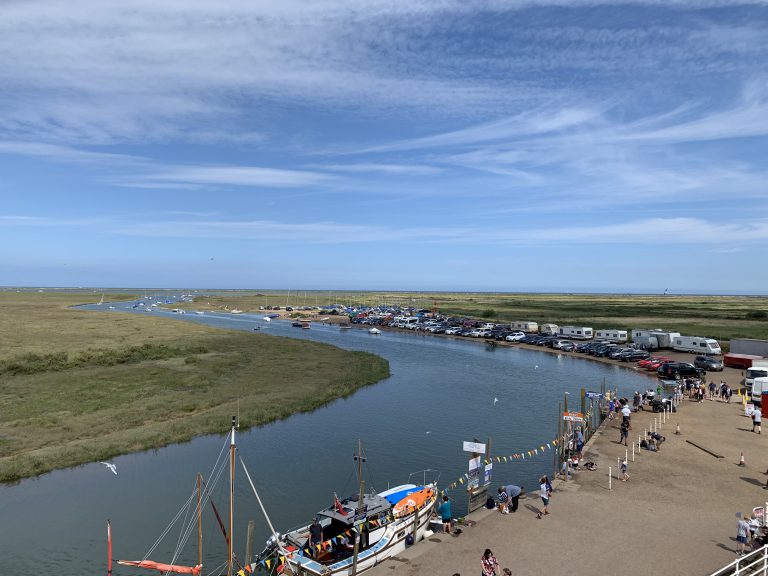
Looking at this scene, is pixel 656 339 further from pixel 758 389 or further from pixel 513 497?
pixel 513 497

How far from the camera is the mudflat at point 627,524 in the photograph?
20.1 metres

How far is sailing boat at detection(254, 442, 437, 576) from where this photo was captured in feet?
68.0

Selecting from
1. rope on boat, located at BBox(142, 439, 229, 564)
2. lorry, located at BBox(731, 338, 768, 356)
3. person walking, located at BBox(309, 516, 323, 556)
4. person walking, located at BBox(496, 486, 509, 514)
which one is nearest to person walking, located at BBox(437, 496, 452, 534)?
person walking, located at BBox(496, 486, 509, 514)

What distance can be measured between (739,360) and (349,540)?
2603 inches

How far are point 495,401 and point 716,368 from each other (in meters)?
33.2

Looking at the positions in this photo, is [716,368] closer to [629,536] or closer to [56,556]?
[629,536]

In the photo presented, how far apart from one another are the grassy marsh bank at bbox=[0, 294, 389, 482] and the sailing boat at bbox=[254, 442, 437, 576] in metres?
19.4

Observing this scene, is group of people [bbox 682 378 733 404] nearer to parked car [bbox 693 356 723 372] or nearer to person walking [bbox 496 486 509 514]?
parked car [bbox 693 356 723 372]

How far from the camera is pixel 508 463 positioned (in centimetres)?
3478

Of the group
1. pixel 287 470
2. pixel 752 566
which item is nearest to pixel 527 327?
pixel 287 470

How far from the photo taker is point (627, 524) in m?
23.3

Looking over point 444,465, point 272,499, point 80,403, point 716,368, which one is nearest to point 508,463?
point 444,465

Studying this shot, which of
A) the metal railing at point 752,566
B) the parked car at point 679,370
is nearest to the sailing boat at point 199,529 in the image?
the metal railing at point 752,566

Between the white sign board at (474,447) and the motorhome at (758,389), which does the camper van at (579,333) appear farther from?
the white sign board at (474,447)
